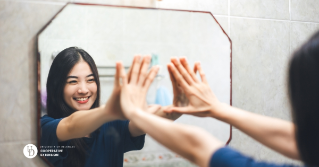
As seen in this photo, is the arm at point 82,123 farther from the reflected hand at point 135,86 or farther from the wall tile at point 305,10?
the wall tile at point 305,10

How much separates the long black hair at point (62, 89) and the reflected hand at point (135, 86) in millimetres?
362

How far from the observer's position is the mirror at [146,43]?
98cm

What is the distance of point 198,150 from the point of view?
1.72ft

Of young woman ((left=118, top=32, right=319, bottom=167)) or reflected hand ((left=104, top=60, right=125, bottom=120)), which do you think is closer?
young woman ((left=118, top=32, right=319, bottom=167))

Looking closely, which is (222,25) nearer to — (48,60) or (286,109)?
(286,109)

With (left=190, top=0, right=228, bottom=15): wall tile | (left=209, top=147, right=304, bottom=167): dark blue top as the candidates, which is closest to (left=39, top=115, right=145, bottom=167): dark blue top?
(left=209, top=147, right=304, bottom=167): dark blue top

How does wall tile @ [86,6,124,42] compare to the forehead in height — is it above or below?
above

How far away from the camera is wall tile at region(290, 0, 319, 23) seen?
4.25ft

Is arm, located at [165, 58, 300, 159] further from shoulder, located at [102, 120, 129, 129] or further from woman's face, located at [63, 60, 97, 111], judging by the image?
woman's face, located at [63, 60, 97, 111]

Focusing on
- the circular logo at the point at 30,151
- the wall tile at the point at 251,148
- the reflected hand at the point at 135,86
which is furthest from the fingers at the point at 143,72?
the wall tile at the point at 251,148

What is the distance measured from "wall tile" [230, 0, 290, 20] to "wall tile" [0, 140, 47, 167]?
1105mm

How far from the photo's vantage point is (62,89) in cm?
95


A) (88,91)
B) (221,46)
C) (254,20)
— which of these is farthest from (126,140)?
(254,20)

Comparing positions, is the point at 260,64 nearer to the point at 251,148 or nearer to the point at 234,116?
the point at 251,148
